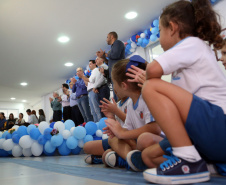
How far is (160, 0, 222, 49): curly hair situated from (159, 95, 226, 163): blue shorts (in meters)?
0.29

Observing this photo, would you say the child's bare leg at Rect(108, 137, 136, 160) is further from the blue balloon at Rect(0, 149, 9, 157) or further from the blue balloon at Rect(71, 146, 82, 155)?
the blue balloon at Rect(0, 149, 9, 157)

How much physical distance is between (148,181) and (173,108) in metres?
0.25

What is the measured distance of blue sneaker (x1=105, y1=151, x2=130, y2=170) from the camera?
1.14 metres

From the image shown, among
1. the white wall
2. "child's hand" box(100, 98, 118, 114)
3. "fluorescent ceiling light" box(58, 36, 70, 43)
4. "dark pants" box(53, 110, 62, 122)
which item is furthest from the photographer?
the white wall

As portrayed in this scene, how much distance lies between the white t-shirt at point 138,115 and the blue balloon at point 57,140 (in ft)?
4.41

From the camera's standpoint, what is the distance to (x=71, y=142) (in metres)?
2.31

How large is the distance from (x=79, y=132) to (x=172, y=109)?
5.51ft

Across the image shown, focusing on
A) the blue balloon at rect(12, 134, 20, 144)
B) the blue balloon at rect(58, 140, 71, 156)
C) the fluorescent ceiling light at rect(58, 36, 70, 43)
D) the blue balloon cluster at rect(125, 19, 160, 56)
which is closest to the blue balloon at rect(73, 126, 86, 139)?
the blue balloon at rect(58, 140, 71, 156)

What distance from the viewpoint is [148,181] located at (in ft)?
2.30

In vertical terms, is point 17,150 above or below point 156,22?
below

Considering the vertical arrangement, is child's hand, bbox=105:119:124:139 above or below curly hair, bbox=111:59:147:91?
below

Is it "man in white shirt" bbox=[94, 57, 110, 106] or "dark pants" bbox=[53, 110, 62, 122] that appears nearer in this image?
"man in white shirt" bbox=[94, 57, 110, 106]

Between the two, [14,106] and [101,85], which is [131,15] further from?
[14,106]

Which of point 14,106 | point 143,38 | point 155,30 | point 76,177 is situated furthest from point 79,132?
point 14,106
